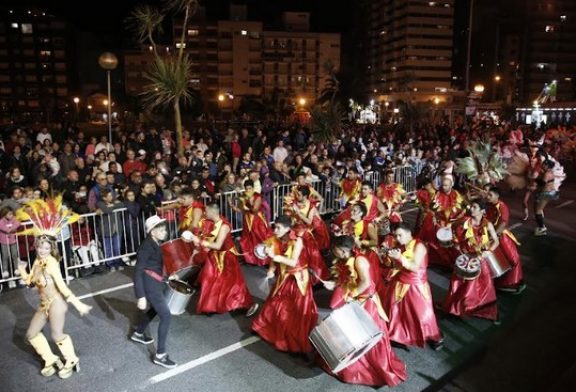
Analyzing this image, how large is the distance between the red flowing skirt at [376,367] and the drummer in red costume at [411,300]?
0.70 meters

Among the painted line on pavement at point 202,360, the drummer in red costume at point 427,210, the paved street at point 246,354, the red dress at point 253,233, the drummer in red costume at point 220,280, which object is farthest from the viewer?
the drummer in red costume at point 427,210

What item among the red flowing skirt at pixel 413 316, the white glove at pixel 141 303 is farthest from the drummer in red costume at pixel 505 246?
the white glove at pixel 141 303

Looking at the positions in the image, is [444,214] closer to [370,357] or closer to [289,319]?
[289,319]

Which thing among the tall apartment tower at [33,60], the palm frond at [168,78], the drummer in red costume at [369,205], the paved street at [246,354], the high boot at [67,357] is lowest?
the paved street at [246,354]

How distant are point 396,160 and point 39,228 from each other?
11132mm

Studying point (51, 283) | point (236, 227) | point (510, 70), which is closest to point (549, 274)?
point (236, 227)

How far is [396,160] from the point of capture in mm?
14516

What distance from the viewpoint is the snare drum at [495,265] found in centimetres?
657

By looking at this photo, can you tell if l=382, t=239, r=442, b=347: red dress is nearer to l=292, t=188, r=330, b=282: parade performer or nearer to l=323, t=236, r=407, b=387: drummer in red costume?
l=323, t=236, r=407, b=387: drummer in red costume

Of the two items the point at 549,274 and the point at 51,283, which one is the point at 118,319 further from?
the point at 549,274

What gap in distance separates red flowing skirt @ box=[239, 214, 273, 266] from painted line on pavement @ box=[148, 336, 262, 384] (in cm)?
282

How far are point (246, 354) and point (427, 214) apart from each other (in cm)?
489

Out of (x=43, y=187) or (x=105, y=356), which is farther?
(x=43, y=187)

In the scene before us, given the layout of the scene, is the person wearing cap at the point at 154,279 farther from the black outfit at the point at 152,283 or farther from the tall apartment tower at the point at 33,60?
the tall apartment tower at the point at 33,60
